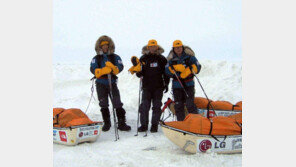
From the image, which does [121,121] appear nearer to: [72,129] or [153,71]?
[153,71]

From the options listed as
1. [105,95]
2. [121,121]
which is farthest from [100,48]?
[121,121]

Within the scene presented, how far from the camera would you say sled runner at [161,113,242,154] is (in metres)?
3.59

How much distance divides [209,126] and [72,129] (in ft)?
7.29

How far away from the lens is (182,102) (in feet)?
17.3

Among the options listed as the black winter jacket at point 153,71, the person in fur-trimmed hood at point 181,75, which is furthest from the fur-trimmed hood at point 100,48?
the person in fur-trimmed hood at point 181,75

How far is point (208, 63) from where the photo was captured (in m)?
11.6

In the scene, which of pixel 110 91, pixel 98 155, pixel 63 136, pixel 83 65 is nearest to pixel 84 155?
pixel 98 155

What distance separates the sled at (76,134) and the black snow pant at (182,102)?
162 cm

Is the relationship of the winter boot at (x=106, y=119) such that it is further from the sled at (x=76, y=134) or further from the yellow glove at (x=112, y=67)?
the sled at (x=76, y=134)

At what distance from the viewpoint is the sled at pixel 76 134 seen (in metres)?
4.26

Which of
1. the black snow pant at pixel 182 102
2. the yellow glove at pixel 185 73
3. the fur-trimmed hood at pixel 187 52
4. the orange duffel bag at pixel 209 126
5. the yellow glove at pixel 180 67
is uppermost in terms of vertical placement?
the fur-trimmed hood at pixel 187 52

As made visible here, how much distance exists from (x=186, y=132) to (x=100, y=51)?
2.82m

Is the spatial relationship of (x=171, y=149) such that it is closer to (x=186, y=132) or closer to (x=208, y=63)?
(x=186, y=132)

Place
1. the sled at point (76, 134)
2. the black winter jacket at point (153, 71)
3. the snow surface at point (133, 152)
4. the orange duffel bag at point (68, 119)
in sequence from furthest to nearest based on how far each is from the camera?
the black winter jacket at point (153, 71), the orange duffel bag at point (68, 119), the sled at point (76, 134), the snow surface at point (133, 152)
